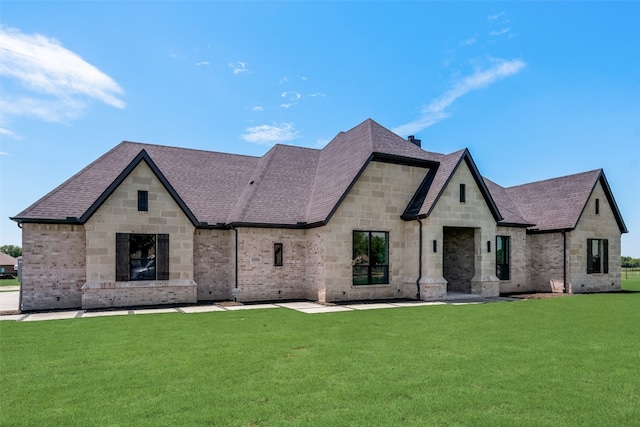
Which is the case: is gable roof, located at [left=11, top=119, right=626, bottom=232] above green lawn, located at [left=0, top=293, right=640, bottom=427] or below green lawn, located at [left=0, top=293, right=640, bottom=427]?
above

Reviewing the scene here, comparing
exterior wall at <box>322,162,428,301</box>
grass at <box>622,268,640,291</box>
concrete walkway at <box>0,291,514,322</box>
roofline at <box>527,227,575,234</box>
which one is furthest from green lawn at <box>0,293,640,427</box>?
grass at <box>622,268,640,291</box>

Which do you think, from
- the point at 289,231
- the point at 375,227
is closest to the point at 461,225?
the point at 375,227

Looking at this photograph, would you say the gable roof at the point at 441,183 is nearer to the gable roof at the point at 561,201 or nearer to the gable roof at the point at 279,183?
the gable roof at the point at 279,183

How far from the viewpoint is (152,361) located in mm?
7598

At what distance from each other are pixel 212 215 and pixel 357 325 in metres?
9.83

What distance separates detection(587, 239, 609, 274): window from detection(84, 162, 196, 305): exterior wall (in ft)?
74.0

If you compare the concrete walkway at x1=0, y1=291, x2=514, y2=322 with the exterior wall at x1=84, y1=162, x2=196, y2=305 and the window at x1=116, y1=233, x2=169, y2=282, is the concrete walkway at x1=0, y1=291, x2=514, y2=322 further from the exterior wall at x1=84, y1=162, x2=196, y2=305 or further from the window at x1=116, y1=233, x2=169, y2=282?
the window at x1=116, y1=233, x2=169, y2=282

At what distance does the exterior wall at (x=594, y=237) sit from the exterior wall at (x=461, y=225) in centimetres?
639

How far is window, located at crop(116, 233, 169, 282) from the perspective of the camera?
15.7 meters

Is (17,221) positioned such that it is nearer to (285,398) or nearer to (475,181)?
(285,398)

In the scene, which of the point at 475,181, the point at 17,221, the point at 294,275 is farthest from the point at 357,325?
the point at 17,221

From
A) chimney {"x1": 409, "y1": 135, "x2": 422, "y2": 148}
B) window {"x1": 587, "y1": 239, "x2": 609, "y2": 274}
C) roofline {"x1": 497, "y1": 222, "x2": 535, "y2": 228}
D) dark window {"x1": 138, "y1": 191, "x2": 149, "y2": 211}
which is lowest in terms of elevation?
window {"x1": 587, "y1": 239, "x2": 609, "y2": 274}

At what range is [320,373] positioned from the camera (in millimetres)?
6852

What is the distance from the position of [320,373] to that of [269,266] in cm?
1155
